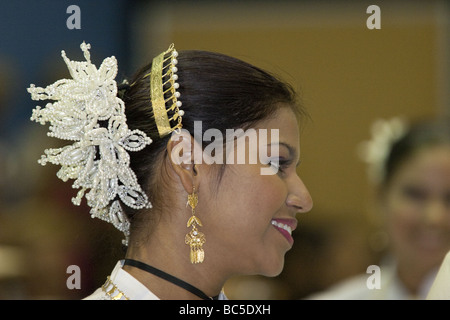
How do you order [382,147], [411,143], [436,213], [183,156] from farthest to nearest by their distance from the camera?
[382,147] < [411,143] < [436,213] < [183,156]

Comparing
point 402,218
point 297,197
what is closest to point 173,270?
point 297,197

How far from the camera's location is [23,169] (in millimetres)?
3982

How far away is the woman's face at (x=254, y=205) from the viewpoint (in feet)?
5.68

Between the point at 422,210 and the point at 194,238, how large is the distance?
1.49 m

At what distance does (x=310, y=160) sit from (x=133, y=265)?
10.3 feet

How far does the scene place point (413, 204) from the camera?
9.75 ft

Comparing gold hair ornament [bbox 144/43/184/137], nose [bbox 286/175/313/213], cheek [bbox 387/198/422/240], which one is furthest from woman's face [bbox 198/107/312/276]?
cheek [bbox 387/198/422/240]

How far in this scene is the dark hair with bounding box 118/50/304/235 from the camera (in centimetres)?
173

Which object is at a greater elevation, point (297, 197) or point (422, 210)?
point (297, 197)

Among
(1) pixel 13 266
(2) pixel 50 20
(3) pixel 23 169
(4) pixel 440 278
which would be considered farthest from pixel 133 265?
(2) pixel 50 20

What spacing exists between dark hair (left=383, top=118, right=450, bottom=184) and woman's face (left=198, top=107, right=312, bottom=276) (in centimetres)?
140

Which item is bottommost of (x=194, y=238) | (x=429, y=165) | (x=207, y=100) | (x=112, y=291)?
(x=112, y=291)

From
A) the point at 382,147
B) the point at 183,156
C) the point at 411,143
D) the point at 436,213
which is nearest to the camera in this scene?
the point at 183,156

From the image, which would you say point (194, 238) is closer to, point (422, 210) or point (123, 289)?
point (123, 289)
